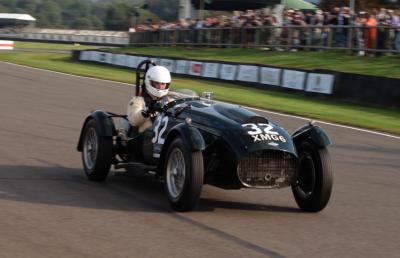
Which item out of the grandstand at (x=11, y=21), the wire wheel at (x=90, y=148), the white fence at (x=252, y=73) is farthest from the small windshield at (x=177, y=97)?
the grandstand at (x=11, y=21)

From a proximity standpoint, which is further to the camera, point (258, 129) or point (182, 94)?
point (182, 94)

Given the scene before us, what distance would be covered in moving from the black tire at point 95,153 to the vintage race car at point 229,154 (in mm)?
492

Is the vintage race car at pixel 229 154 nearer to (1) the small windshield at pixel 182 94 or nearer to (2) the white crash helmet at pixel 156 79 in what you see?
(1) the small windshield at pixel 182 94

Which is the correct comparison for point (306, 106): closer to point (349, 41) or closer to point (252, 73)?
point (252, 73)

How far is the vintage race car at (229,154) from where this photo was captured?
6.82m

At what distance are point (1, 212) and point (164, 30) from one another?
35.8m

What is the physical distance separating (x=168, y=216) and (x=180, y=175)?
445mm

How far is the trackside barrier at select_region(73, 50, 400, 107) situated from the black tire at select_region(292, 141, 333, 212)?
471 inches

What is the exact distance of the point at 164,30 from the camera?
41938 mm

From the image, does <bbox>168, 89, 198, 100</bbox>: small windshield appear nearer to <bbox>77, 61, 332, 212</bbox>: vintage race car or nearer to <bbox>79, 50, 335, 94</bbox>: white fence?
<bbox>77, 61, 332, 212</bbox>: vintage race car

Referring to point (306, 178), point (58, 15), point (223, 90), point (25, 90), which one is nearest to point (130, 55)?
point (223, 90)

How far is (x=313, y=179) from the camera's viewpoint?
7.29m

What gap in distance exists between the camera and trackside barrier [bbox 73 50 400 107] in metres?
19.4

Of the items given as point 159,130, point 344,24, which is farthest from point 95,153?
point 344,24
